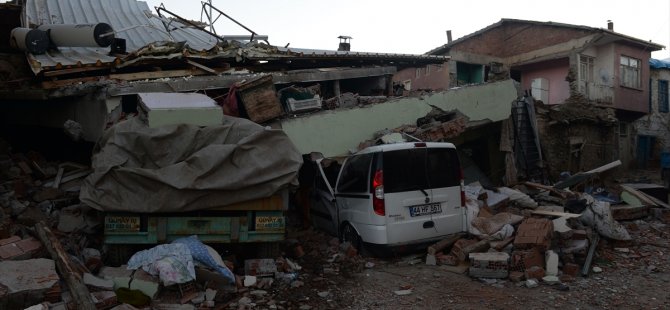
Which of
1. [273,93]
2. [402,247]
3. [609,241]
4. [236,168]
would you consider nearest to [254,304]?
[236,168]

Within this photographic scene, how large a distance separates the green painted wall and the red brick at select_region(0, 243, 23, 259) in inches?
174

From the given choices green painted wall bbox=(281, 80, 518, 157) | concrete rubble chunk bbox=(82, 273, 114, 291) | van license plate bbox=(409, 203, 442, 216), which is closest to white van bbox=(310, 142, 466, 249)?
van license plate bbox=(409, 203, 442, 216)

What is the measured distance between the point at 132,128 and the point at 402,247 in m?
3.83

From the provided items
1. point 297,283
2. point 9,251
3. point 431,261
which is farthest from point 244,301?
point 431,261

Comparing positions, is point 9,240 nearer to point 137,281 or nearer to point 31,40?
point 137,281

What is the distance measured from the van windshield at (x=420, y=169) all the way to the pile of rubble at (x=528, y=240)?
0.84 meters

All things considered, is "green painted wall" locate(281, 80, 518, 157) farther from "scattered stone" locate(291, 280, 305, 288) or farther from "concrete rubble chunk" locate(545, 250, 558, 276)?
"concrete rubble chunk" locate(545, 250, 558, 276)

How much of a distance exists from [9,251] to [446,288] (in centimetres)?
468

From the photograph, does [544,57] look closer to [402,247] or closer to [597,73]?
[597,73]

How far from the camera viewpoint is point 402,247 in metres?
6.50

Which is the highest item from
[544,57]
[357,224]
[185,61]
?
[544,57]

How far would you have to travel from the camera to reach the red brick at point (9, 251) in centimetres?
477

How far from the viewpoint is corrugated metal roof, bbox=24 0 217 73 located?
10.5m

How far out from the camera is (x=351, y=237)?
23.4 feet
